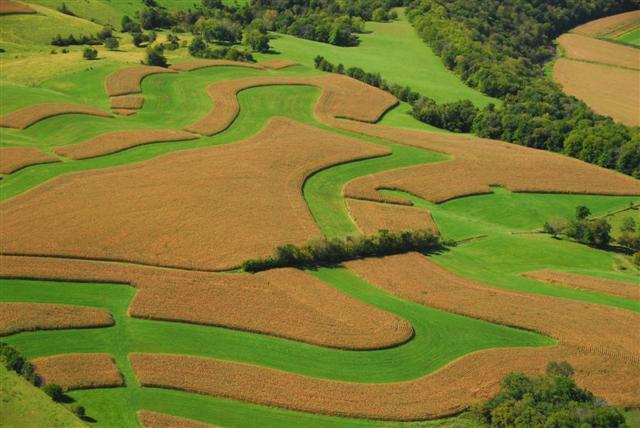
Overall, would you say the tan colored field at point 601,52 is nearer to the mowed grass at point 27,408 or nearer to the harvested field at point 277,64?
the harvested field at point 277,64

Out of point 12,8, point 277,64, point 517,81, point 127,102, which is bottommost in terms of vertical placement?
point 127,102

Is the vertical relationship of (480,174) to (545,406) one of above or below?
above

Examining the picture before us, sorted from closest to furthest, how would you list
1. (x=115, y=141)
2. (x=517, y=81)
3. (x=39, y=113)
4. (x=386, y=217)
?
1. (x=386, y=217)
2. (x=115, y=141)
3. (x=39, y=113)
4. (x=517, y=81)

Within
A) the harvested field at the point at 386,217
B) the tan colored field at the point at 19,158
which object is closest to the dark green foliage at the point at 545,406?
the harvested field at the point at 386,217

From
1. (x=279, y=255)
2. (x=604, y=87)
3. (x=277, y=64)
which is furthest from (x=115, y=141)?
(x=604, y=87)

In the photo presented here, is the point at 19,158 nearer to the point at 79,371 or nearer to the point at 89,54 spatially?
the point at 89,54

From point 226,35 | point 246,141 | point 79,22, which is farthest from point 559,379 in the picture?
point 79,22
